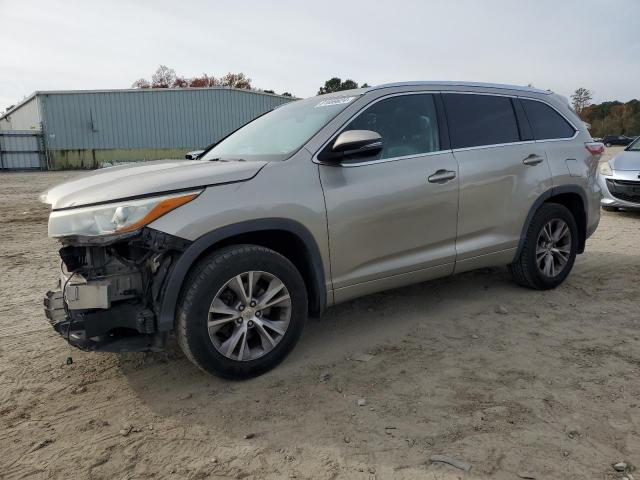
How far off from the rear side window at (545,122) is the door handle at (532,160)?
0.22m

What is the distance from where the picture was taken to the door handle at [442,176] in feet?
12.1

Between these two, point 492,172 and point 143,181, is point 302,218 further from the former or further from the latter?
point 492,172

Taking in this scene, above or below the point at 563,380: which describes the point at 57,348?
above

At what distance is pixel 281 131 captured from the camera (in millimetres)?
3781

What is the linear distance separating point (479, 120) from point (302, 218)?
201cm

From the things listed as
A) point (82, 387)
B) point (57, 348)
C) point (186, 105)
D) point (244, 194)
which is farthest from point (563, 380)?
point (186, 105)

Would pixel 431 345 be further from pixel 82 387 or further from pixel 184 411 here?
pixel 82 387

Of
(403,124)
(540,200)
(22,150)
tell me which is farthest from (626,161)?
(22,150)

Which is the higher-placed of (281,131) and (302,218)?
(281,131)

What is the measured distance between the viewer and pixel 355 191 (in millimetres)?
3303

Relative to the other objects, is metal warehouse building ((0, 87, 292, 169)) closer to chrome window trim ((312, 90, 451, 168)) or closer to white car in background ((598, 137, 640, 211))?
white car in background ((598, 137, 640, 211))

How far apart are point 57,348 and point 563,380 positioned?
341 cm

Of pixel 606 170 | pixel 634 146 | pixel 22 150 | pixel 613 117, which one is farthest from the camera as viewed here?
pixel 613 117

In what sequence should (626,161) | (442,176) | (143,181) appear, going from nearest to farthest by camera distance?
(143,181)
(442,176)
(626,161)
